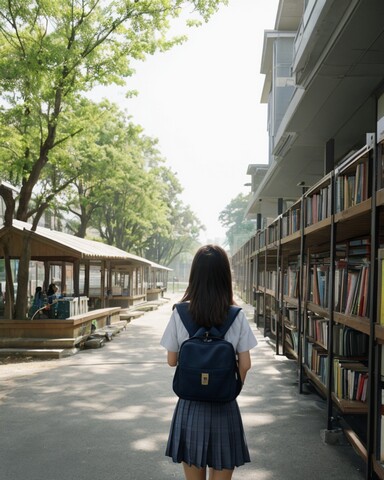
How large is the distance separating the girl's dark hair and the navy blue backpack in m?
0.09

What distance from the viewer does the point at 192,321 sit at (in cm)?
289

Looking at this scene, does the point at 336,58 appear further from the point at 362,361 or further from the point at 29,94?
the point at 29,94

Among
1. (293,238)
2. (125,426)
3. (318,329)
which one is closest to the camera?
(125,426)

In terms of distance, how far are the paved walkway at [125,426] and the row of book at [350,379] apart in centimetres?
55

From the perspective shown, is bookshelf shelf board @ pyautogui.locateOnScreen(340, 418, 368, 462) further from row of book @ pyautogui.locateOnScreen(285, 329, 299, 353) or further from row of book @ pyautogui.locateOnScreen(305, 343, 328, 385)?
row of book @ pyautogui.locateOnScreen(285, 329, 299, 353)

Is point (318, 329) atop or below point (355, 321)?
below

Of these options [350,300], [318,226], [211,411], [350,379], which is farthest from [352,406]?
[211,411]

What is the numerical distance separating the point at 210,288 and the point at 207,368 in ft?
1.39

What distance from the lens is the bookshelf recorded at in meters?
3.83

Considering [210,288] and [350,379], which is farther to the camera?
[350,379]

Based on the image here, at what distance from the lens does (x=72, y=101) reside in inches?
533

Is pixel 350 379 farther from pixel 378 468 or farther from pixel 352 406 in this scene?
pixel 378 468

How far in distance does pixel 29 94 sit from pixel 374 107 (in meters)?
8.41

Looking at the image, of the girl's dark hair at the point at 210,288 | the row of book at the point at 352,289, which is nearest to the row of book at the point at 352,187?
the row of book at the point at 352,289
